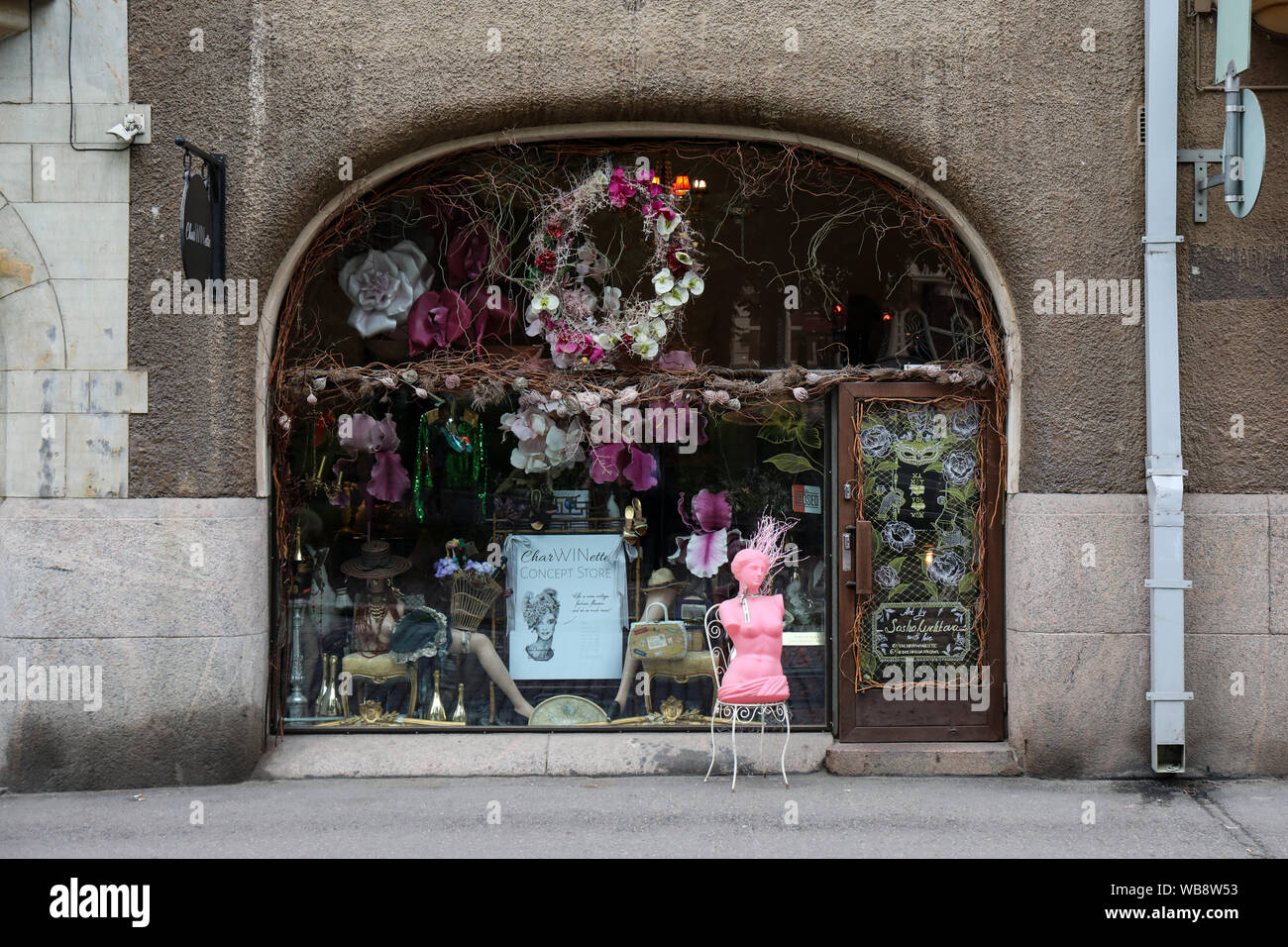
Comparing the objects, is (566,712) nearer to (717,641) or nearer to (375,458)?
(717,641)

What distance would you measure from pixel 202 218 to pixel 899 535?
14.6 feet

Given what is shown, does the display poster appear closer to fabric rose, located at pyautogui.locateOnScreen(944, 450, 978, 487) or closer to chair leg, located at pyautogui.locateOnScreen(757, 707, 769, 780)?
chair leg, located at pyautogui.locateOnScreen(757, 707, 769, 780)

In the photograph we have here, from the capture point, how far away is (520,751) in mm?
6688

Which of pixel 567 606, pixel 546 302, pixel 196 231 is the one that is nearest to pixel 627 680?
pixel 567 606

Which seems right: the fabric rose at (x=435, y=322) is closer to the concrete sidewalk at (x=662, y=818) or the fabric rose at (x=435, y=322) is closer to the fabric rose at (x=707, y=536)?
the fabric rose at (x=707, y=536)

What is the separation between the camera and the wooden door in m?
6.71

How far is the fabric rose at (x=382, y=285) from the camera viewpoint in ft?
22.3

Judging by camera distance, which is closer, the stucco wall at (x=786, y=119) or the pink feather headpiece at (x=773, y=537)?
the stucco wall at (x=786, y=119)

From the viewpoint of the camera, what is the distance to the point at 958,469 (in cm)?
674

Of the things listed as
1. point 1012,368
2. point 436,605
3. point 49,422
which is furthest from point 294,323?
point 1012,368

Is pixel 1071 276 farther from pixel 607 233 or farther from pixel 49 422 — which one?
pixel 49 422

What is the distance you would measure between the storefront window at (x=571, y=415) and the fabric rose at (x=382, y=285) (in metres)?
0.01

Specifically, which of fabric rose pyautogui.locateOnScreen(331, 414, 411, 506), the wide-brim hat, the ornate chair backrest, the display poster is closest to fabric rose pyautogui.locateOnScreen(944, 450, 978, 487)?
the ornate chair backrest

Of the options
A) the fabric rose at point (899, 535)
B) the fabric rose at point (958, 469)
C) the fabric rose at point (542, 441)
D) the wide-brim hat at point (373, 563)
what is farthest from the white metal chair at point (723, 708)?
the wide-brim hat at point (373, 563)
